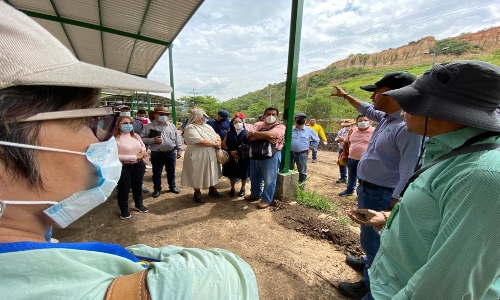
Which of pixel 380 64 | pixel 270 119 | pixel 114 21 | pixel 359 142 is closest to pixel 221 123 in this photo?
pixel 270 119

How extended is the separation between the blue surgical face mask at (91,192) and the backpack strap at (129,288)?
36 cm

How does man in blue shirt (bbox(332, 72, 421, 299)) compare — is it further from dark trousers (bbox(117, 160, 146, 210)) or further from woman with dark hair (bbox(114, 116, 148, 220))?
dark trousers (bbox(117, 160, 146, 210))

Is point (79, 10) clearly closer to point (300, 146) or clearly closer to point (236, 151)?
point (236, 151)

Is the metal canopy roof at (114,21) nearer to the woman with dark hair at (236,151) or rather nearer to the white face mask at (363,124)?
the woman with dark hair at (236,151)

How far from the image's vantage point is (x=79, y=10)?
536cm

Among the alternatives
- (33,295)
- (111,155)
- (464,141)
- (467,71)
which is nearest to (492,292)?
(464,141)

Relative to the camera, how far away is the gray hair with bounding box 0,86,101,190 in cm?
58

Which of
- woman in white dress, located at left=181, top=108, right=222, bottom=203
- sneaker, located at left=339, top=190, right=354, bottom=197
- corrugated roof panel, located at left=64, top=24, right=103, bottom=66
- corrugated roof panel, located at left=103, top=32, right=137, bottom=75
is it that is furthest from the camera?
corrugated roof panel, located at left=103, top=32, right=137, bottom=75

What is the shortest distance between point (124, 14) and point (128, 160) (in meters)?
4.05

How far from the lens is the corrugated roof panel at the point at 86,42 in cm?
656

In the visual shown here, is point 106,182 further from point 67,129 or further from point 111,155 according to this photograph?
point 67,129

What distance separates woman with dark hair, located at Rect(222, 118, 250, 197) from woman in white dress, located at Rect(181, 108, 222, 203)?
1.23 feet

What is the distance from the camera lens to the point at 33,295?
0.46 meters

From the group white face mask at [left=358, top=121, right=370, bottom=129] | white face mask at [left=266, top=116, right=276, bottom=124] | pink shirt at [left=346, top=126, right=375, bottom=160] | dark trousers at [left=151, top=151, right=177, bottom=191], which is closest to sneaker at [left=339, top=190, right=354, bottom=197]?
pink shirt at [left=346, top=126, right=375, bottom=160]
